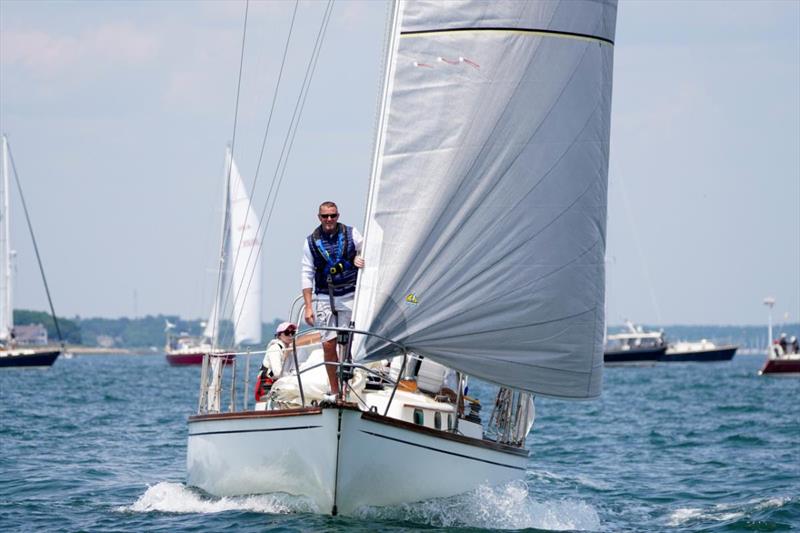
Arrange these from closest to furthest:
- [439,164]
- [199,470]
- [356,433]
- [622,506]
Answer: [356,433], [439,164], [199,470], [622,506]

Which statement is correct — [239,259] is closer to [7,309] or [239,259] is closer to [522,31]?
[7,309]

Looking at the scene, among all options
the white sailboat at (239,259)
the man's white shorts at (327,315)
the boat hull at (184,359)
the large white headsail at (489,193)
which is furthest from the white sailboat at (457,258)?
the boat hull at (184,359)

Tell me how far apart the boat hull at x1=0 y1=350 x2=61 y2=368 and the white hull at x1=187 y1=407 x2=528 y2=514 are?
166ft

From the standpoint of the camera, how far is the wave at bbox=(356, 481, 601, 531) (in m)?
11.4

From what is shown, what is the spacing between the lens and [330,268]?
12414 mm

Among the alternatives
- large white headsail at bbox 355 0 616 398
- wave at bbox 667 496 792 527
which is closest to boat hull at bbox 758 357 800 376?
wave at bbox 667 496 792 527

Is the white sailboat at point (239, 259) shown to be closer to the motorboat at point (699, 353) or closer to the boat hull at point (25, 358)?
the boat hull at point (25, 358)

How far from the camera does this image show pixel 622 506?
1509 centimetres

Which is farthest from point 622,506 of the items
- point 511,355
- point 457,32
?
point 457,32

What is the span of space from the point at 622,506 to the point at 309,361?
425 centimetres

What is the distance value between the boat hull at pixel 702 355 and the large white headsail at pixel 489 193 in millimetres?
84962

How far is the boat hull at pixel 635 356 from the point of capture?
89062 mm

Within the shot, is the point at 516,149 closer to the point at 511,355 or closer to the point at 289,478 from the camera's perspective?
the point at 511,355

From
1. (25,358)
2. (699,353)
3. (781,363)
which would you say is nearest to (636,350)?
(699,353)
